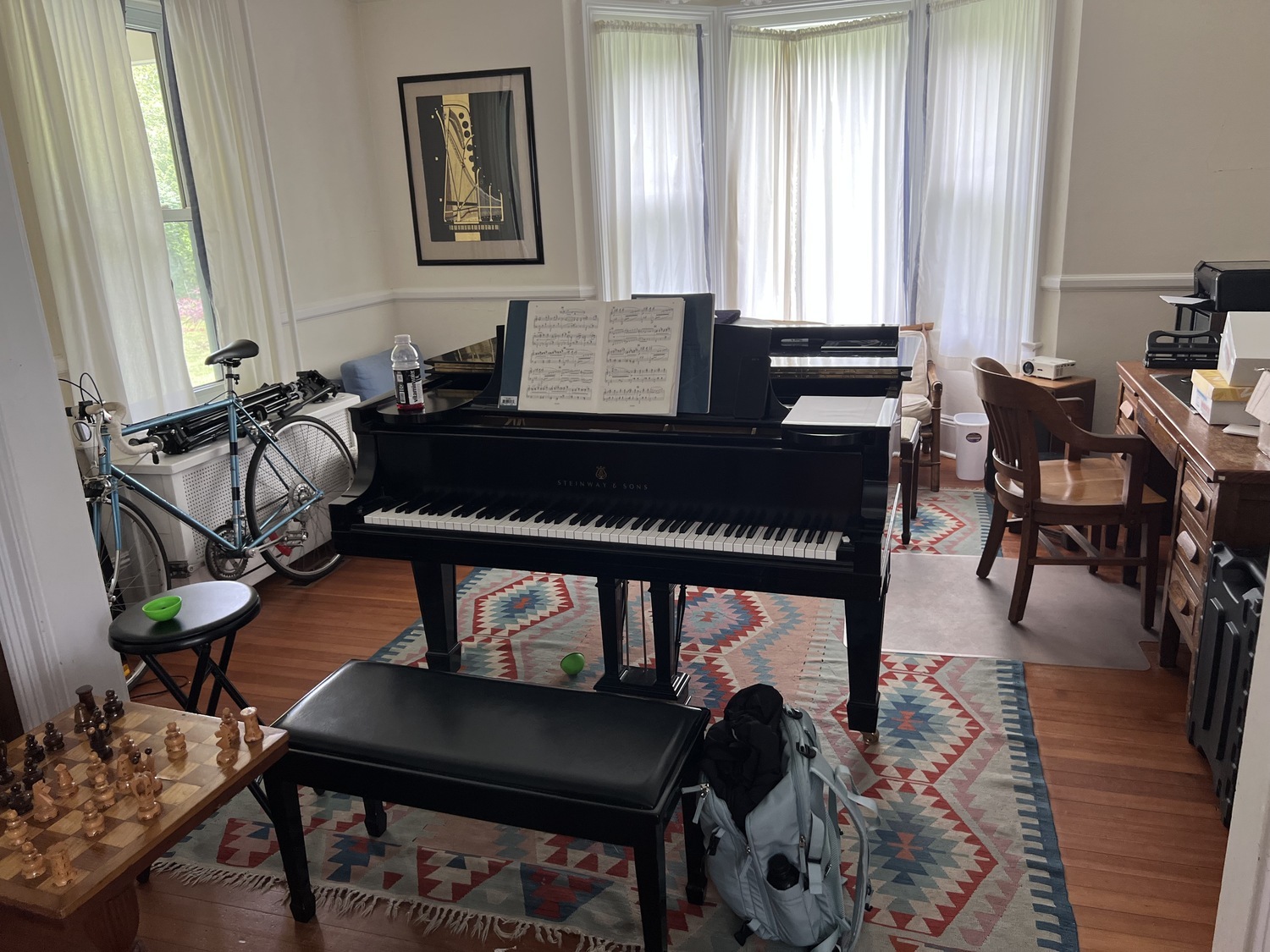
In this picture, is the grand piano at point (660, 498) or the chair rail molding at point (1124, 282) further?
the chair rail molding at point (1124, 282)

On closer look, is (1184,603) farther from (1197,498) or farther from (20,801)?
(20,801)

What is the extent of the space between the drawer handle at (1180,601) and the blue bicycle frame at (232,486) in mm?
3337

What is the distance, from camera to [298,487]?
4.01m

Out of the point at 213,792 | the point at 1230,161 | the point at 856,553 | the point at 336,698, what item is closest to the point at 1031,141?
the point at 1230,161

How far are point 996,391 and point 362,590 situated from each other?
8.87 ft

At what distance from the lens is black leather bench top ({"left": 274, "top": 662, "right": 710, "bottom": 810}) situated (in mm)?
1778

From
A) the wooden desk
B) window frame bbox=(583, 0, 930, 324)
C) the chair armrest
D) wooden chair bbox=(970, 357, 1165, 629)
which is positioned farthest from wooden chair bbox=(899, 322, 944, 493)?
the wooden desk

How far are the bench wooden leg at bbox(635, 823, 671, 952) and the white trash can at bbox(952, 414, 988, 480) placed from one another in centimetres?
381

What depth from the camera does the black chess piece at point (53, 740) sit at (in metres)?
1.76

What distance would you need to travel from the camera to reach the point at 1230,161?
4.22 meters

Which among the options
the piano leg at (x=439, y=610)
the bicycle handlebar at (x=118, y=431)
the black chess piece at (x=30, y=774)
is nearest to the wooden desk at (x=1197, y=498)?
the piano leg at (x=439, y=610)

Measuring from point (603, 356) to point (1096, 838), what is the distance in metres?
1.75

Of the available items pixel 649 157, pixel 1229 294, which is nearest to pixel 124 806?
pixel 1229 294

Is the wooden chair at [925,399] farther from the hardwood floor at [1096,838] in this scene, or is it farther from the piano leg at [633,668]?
the piano leg at [633,668]
